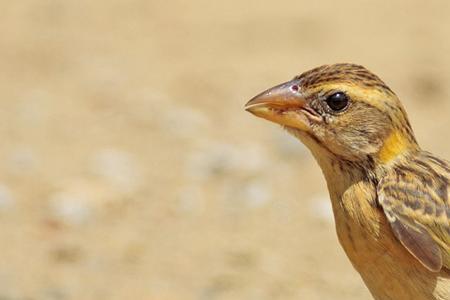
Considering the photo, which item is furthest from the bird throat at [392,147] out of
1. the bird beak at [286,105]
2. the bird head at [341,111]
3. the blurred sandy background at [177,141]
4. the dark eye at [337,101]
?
the blurred sandy background at [177,141]

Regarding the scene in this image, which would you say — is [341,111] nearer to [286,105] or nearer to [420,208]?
[286,105]

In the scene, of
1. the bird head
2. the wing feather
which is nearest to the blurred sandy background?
the wing feather

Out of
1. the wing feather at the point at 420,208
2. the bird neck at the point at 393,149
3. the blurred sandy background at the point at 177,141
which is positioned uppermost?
the blurred sandy background at the point at 177,141

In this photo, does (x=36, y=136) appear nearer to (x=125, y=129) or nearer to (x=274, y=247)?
(x=125, y=129)

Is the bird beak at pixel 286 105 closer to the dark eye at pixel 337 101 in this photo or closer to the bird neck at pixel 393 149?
the dark eye at pixel 337 101

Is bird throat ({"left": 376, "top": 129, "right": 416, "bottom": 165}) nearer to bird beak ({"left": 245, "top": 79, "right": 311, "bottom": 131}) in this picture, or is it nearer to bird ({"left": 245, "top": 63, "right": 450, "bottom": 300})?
bird ({"left": 245, "top": 63, "right": 450, "bottom": 300})

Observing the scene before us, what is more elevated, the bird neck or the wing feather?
the bird neck

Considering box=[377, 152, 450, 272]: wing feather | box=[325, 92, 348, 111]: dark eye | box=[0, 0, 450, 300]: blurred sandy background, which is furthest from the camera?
box=[0, 0, 450, 300]: blurred sandy background
